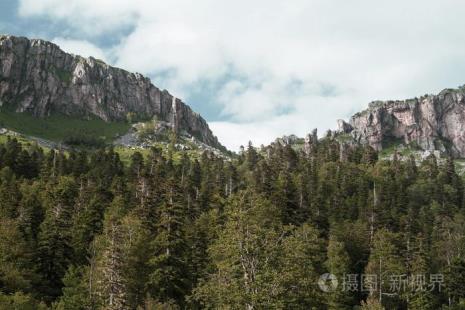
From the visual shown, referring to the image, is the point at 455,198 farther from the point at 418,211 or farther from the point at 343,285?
the point at 343,285

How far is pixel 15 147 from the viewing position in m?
145

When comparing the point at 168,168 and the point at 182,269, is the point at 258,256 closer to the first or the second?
the point at 182,269

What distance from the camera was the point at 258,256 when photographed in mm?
35000

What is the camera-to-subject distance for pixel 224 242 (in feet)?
120

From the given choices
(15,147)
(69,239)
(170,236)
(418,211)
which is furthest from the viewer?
(15,147)

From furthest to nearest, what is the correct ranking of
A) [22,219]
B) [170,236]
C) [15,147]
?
1. [15,147]
2. [22,219]
3. [170,236]

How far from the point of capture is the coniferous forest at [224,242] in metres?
36.8

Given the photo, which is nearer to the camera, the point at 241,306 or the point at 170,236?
the point at 241,306

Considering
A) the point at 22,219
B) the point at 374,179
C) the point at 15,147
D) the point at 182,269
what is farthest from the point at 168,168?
the point at 182,269

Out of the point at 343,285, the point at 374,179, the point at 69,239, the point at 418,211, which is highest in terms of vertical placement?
the point at 374,179

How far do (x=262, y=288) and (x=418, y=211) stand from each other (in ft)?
360

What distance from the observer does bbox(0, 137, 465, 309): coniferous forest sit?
121 ft

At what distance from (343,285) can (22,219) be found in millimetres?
48064

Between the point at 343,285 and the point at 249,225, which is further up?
the point at 249,225
